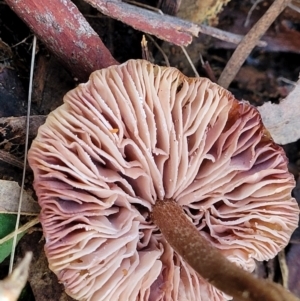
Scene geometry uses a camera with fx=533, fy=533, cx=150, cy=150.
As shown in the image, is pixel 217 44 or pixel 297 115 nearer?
pixel 297 115

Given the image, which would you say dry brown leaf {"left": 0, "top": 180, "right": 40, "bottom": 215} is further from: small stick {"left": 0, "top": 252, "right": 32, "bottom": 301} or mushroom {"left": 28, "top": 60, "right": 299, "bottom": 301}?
small stick {"left": 0, "top": 252, "right": 32, "bottom": 301}

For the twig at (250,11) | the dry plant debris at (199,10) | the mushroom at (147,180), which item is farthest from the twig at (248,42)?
the mushroom at (147,180)

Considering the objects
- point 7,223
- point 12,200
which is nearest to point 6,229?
point 7,223

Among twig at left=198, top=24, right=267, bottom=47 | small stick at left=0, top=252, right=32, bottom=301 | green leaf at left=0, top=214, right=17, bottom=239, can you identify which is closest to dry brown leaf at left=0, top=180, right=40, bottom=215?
green leaf at left=0, top=214, right=17, bottom=239

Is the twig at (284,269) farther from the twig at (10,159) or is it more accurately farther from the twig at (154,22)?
the twig at (10,159)

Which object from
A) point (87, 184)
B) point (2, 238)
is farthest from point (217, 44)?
point (2, 238)

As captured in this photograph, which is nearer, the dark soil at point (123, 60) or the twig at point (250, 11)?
the dark soil at point (123, 60)

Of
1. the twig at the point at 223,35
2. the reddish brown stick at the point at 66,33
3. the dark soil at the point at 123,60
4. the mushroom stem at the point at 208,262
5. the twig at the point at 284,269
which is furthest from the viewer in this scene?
the twig at the point at 284,269

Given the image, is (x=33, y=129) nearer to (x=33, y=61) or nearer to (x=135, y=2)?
(x=33, y=61)
